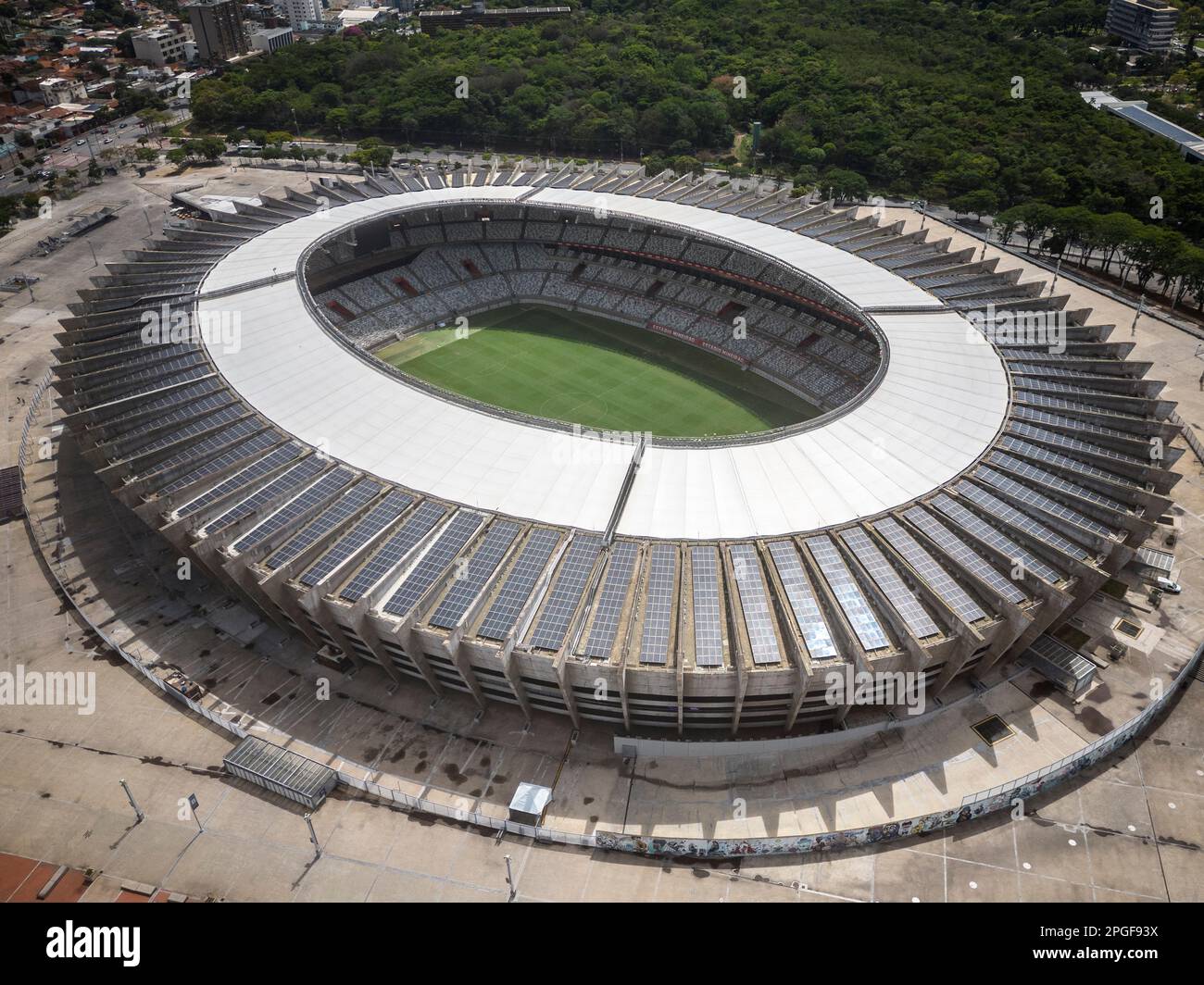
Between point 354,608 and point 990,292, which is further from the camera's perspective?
point 990,292

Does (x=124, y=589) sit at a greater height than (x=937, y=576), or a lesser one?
lesser

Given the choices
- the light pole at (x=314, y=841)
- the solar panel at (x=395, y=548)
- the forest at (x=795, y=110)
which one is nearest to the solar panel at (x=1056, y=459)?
the solar panel at (x=395, y=548)

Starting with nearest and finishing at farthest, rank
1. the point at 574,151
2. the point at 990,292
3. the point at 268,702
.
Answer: the point at 268,702 < the point at 990,292 < the point at 574,151

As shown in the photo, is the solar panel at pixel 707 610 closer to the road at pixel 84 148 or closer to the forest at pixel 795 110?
the forest at pixel 795 110

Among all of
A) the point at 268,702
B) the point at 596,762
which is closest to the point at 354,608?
the point at 268,702

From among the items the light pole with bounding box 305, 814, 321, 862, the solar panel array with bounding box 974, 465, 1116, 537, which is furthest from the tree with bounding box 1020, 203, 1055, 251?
the light pole with bounding box 305, 814, 321, 862

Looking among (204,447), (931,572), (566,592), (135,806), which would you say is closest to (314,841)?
(135,806)

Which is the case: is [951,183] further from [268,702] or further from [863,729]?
[268,702]
